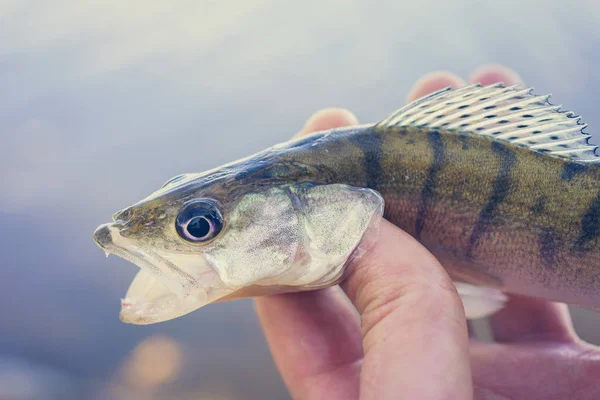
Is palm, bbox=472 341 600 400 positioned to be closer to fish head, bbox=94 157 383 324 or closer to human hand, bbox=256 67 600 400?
human hand, bbox=256 67 600 400

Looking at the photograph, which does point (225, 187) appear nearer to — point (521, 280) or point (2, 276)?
point (521, 280)

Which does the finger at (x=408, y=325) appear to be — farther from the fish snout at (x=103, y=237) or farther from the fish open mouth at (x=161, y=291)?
the fish snout at (x=103, y=237)

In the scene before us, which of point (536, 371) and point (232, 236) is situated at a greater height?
point (232, 236)

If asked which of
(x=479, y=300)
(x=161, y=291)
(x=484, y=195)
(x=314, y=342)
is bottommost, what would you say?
(x=479, y=300)

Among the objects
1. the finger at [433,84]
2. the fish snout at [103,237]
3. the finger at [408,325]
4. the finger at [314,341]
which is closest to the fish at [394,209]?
the fish snout at [103,237]

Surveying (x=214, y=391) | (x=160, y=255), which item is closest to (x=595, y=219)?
(x=160, y=255)

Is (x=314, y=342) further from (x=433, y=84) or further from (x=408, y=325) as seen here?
(x=433, y=84)

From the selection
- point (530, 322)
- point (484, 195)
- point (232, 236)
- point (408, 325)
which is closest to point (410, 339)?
point (408, 325)
